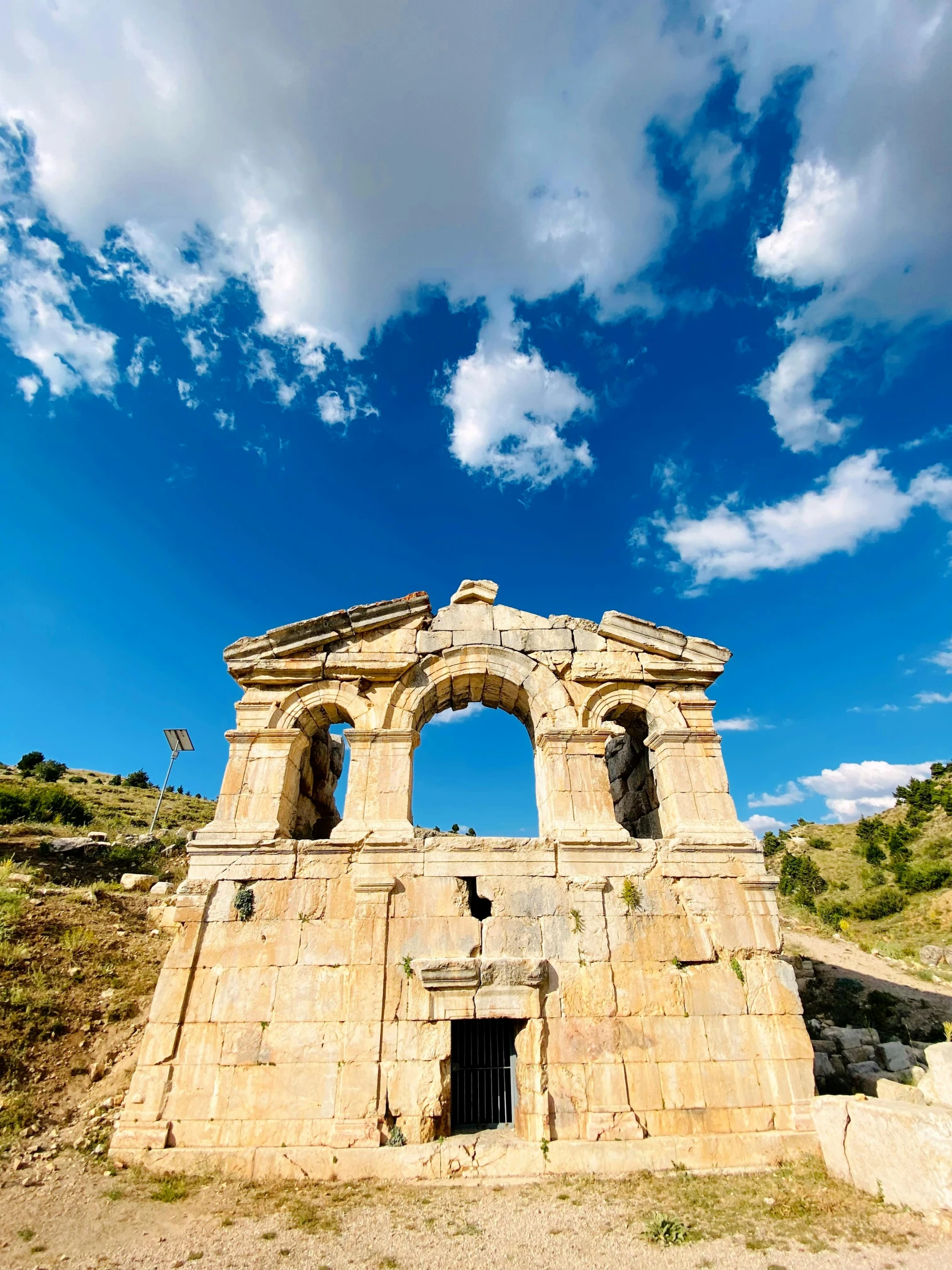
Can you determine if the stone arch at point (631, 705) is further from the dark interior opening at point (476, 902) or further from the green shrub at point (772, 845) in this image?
the green shrub at point (772, 845)

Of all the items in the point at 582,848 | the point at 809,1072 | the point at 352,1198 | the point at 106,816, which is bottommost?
the point at 352,1198

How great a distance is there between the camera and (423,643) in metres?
9.98

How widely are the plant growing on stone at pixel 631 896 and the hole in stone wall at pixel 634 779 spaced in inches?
63.9

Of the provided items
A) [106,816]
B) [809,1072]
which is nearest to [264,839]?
[809,1072]

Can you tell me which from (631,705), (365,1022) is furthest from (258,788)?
(631,705)

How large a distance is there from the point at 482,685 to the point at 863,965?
1306 centimetres

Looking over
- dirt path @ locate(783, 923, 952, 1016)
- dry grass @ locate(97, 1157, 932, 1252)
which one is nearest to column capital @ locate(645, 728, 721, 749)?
dry grass @ locate(97, 1157, 932, 1252)

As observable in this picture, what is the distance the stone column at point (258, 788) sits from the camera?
8.34 metres

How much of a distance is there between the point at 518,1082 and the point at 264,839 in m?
4.36

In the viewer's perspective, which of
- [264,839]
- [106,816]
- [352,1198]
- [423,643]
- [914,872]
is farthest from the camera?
[914,872]

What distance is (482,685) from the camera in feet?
33.9

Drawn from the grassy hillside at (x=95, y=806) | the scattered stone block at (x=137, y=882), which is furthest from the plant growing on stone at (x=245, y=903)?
the grassy hillside at (x=95, y=806)

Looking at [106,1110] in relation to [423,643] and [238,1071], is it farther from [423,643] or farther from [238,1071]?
[423,643]

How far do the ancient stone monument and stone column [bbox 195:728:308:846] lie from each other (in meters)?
0.04
